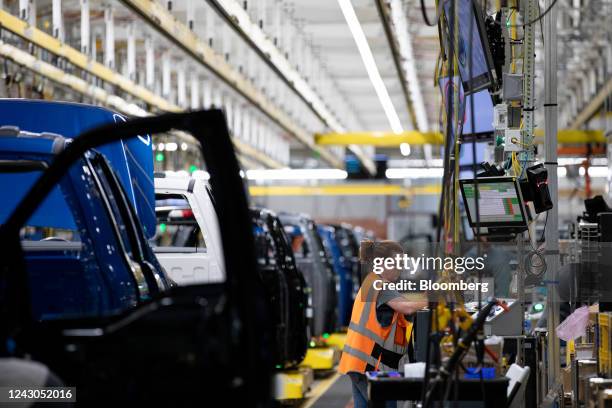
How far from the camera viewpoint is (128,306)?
446 centimetres

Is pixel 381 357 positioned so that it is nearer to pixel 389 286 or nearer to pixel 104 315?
pixel 389 286

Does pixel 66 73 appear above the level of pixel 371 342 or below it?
above

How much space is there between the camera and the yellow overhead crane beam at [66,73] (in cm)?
1048

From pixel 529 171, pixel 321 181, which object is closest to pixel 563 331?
pixel 529 171

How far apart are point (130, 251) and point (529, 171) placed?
10.3 ft

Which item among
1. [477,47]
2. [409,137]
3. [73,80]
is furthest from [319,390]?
[409,137]

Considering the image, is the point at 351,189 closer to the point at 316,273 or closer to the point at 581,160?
the point at 581,160

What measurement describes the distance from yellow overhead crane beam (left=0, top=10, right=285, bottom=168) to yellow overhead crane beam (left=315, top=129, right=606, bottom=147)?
611cm

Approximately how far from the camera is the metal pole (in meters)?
6.89

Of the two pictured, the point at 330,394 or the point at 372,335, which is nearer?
the point at 372,335

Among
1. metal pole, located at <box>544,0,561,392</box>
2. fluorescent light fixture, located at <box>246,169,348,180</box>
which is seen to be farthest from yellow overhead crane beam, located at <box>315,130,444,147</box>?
metal pole, located at <box>544,0,561,392</box>

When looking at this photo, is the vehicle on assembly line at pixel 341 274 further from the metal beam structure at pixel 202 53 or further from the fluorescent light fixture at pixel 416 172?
the fluorescent light fixture at pixel 416 172

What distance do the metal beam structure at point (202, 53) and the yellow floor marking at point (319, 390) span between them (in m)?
4.25

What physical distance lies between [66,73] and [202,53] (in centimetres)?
228
